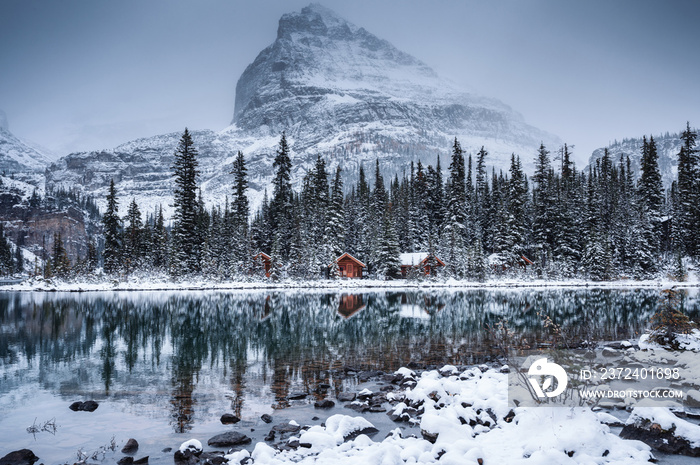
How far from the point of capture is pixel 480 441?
7.48 meters

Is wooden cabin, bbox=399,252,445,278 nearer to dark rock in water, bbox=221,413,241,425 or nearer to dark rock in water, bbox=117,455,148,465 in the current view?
→ dark rock in water, bbox=221,413,241,425

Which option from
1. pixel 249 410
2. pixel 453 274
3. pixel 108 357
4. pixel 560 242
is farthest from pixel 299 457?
pixel 560 242

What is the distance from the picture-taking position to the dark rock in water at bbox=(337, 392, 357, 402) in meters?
11.1

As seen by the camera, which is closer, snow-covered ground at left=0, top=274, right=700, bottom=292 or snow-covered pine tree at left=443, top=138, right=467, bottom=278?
snow-covered ground at left=0, top=274, right=700, bottom=292

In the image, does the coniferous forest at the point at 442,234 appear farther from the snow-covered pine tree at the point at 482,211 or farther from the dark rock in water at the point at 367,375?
the dark rock in water at the point at 367,375

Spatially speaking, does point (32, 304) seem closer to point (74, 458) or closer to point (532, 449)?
point (74, 458)

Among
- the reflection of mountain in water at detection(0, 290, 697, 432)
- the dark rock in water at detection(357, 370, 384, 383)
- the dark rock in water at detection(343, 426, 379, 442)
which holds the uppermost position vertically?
the dark rock in water at detection(343, 426, 379, 442)

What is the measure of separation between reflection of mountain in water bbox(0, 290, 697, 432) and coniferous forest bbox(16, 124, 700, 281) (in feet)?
82.1

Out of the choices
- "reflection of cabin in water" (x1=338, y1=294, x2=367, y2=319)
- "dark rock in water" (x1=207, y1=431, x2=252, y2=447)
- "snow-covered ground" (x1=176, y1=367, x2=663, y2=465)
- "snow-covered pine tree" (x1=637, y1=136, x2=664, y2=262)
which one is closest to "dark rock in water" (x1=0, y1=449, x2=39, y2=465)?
"dark rock in water" (x1=207, y1=431, x2=252, y2=447)

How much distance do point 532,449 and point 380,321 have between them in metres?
19.4

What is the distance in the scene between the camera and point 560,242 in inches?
2515

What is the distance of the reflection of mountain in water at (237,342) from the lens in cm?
1273

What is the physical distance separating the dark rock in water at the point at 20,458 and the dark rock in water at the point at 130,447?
1518mm

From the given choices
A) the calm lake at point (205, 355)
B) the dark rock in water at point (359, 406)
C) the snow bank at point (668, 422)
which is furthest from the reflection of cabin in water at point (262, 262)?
the snow bank at point (668, 422)
